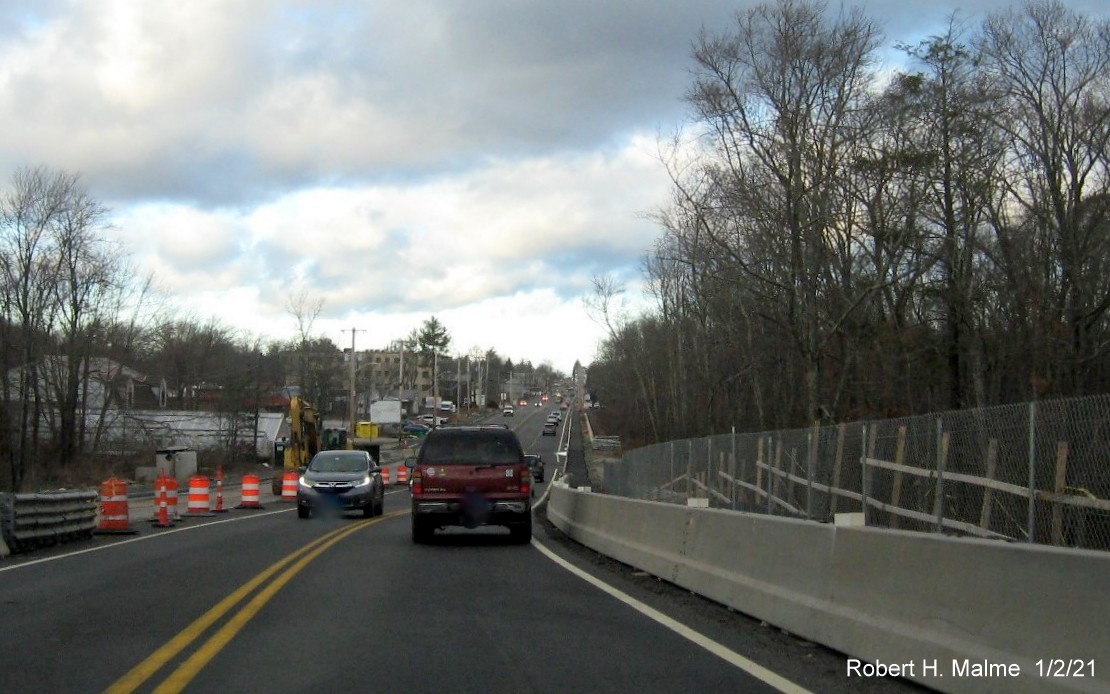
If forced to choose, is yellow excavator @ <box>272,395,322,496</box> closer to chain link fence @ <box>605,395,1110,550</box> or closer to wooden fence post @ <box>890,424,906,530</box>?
chain link fence @ <box>605,395,1110,550</box>

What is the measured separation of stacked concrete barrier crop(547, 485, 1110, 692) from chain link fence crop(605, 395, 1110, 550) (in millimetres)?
4439

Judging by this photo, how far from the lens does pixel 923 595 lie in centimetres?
695

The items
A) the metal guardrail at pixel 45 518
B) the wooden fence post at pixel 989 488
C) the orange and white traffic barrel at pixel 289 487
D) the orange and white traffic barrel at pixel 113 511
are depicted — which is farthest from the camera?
the orange and white traffic barrel at pixel 289 487

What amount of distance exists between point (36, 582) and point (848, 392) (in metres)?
33.3

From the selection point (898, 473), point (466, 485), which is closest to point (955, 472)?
point (898, 473)

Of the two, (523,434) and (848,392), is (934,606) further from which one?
(523,434)

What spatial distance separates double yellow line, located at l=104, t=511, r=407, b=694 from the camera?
712cm

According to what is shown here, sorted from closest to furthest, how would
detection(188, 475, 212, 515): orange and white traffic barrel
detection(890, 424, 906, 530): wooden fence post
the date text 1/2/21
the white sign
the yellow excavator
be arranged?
the date text 1/2/21 < detection(890, 424, 906, 530): wooden fence post < detection(188, 475, 212, 515): orange and white traffic barrel < the yellow excavator < the white sign

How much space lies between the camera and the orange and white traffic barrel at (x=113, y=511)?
67.8 feet

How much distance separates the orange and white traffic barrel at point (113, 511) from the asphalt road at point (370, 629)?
4.59 metres

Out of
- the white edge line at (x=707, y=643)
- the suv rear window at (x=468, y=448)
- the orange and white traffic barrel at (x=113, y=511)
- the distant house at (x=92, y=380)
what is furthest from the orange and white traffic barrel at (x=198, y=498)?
the distant house at (x=92, y=380)

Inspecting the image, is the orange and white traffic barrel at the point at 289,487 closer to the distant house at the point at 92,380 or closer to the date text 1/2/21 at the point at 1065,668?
the distant house at the point at 92,380

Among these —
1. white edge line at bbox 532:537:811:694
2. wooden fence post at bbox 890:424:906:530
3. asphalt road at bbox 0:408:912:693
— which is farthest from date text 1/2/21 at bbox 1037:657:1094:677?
wooden fence post at bbox 890:424:906:530

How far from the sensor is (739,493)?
23.4 m
